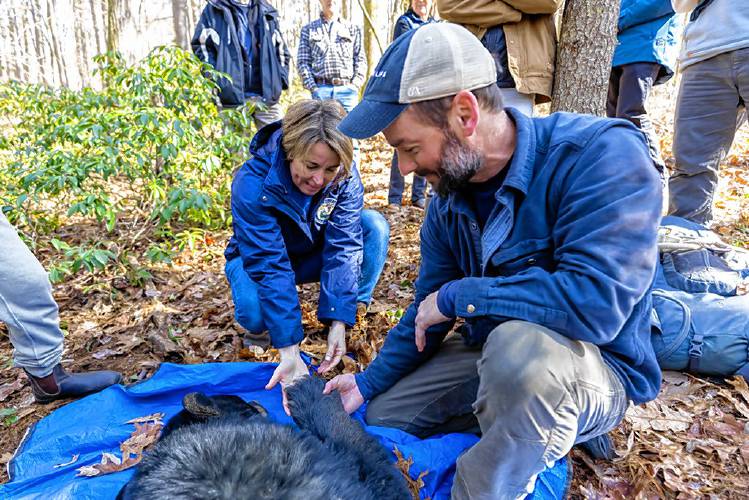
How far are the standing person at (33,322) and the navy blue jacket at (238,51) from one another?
3.43 m

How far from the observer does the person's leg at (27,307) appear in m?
2.16

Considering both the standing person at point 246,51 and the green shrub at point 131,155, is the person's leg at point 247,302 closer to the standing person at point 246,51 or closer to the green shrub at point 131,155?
the green shrub at point 131,155

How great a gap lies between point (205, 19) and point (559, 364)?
545 cm

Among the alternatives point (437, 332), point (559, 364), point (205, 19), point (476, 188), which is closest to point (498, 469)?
point (559, 364)

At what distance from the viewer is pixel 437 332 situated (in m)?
2.15

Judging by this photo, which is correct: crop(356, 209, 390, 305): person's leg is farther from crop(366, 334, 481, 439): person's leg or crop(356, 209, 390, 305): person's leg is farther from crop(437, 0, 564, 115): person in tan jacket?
crop(437, 0, 564, 115): person in tan jacket

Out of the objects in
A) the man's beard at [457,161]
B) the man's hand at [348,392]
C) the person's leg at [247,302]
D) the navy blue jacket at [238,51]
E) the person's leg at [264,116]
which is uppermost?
the navy blue jacket at [238,51]

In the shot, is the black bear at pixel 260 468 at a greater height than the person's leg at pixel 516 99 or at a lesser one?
lesser

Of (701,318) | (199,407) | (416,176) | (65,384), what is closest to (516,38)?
(701,318)

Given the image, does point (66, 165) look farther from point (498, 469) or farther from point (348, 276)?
point (498, 469)

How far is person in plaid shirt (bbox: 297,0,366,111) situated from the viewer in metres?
6.21

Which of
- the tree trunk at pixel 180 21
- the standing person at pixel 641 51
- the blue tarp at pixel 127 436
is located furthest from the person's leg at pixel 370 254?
the tree trunk at pixel 180 21

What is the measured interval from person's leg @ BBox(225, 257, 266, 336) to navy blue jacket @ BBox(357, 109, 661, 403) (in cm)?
136

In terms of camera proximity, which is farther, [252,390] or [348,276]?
[348,276]
